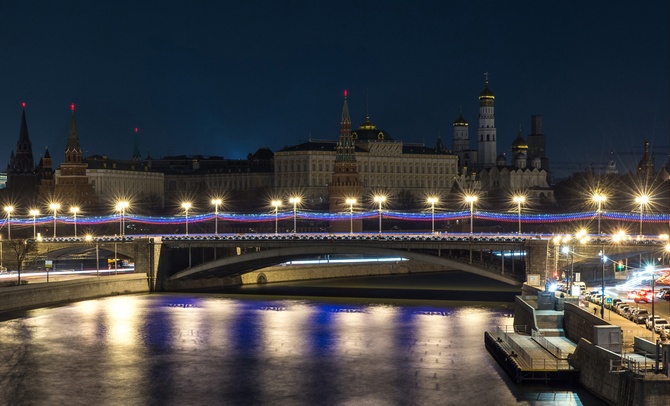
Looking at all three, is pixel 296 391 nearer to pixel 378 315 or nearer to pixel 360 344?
pixel 360 344

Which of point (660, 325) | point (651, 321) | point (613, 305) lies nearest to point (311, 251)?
point (613, 305)

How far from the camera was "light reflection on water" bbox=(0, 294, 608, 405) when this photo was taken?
1978 inches

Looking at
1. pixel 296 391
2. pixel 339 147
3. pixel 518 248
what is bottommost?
pixel 296 391

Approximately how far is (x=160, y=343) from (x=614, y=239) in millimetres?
28286

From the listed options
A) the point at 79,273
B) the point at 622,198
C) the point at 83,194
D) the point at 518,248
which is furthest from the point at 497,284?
the point at 83,194

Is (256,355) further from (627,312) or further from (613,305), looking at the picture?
(627,312)

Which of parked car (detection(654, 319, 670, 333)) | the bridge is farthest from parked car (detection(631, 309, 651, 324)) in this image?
the bridge

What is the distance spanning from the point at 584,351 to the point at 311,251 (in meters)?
40.0

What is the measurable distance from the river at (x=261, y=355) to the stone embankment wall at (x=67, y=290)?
4.62ft

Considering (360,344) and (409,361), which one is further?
(360,344)

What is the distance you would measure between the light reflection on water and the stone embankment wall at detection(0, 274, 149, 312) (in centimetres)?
200

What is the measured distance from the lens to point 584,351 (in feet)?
159

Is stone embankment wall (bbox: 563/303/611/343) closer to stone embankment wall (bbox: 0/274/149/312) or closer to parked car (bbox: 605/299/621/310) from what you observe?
parked car (bbox: 605/299/621/310)

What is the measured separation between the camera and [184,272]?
9256cm
